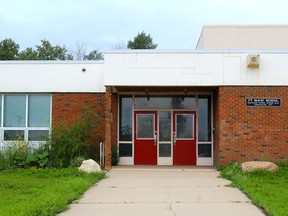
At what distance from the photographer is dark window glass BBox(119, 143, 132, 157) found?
17531 mm

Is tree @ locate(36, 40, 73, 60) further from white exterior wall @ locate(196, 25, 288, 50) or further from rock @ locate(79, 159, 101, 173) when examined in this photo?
rock @ locate(79, 159, 101, 173)

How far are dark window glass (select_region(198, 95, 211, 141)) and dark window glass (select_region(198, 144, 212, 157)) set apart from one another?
0.27 metres

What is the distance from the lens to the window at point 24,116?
17453mm

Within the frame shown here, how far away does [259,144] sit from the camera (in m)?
15.4

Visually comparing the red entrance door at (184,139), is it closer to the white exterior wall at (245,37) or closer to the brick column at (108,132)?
the brick column at (108,132)

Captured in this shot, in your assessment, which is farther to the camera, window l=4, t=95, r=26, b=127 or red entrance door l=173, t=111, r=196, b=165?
window l=4, t=95, r=26, b=127

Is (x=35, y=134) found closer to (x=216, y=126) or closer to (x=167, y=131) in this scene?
(x=167, y=131)

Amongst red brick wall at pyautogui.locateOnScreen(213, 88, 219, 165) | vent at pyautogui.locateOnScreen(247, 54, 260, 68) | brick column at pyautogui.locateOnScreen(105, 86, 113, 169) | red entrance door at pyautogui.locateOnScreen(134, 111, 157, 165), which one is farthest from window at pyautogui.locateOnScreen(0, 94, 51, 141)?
vent at pyautogui.locateOnScreen(247, 54, 260, 68)

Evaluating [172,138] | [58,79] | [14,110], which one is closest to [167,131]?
[172,138]

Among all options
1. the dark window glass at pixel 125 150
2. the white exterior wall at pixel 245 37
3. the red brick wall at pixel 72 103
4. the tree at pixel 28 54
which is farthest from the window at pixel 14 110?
→ the tree at pixel 28 54

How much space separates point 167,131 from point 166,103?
1117 millimetres

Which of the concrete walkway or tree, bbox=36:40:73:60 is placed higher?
tree, bbox=36:40:73:60

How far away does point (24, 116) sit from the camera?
17.5m

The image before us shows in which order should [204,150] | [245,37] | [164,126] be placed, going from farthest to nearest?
[245,37] → [164,126] → [204,150]
